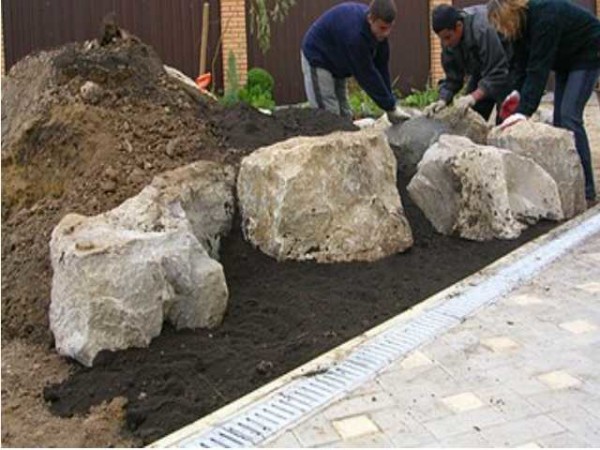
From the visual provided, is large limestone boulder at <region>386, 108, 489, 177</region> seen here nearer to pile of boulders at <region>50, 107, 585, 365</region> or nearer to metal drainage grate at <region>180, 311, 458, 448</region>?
pile of boulders at <region>50, 107, 585, 365</region>

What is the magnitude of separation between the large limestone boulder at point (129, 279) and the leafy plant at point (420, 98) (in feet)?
31.8

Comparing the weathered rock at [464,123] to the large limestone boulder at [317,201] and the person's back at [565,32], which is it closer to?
the person's back at [565,32]

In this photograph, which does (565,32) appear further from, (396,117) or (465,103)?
(396,117)

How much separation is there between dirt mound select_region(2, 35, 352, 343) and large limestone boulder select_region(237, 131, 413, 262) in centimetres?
54

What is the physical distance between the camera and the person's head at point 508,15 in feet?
19.6

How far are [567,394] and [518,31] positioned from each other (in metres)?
3.66

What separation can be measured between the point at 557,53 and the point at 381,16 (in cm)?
139

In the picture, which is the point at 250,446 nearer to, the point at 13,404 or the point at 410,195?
the point at 13,404

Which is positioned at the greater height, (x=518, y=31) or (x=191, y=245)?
(x=518, y=31)

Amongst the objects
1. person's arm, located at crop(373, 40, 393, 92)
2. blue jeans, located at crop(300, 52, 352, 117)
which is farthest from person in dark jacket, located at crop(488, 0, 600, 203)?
blue jeans, located at crop(300, 52, 352, 117)

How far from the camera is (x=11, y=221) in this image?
462cm

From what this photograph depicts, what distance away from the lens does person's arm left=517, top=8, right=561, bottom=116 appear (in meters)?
6.04

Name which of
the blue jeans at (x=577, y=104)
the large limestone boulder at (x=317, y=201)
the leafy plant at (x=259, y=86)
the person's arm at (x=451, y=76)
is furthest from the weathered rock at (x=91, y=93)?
the leafy plant at (x=259, y=86)

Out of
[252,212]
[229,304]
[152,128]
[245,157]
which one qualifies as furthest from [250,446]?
[152,128]
